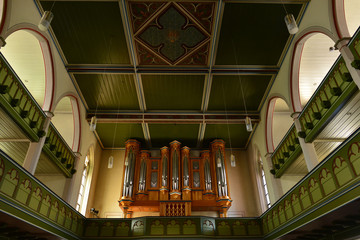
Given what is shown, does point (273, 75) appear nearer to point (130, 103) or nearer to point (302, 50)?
point (302, 50)

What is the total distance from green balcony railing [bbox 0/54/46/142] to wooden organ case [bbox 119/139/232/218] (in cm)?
470

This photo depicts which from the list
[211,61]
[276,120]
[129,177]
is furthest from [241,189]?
[211,61]

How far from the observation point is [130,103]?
12.6m

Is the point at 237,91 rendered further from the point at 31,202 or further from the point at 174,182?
the point at 31,202

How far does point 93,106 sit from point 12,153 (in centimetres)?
390

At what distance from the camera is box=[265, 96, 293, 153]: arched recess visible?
1180cm

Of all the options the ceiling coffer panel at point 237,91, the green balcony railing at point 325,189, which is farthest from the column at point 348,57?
the ceiling coffer panel at point 237,91

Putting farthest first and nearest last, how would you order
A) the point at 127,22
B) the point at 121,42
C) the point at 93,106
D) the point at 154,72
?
the point at 93,106
the point at 154,72
the point at 121,42
the point at 127,22

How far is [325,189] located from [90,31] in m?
8.41

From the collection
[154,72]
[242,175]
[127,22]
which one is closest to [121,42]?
[127,22]

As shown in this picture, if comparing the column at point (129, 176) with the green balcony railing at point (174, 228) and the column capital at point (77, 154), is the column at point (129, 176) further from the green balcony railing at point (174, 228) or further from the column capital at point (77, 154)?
the column capital at point (77, 154)

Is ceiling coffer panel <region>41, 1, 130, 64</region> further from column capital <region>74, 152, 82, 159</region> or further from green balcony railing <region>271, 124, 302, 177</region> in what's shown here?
green balcony railing <region>271, 124, 302, 177</region>

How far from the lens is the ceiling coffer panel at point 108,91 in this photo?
1091 centimetres

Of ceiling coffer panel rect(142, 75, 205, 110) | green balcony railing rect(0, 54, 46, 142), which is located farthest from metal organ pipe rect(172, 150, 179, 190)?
green balcony railing rect(0, 54, 46, 142)
